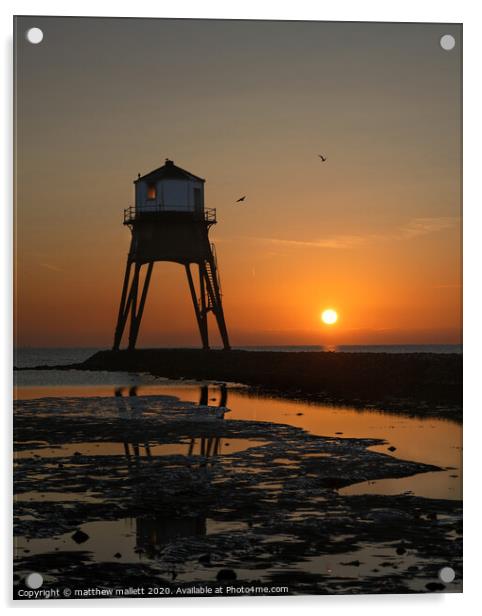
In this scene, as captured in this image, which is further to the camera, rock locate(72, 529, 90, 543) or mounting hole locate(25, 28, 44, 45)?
mounting hole locate(25, 28, 44, 45)

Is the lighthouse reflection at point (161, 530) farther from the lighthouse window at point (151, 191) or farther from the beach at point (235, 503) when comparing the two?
the lighthouse window at point (151, 191)

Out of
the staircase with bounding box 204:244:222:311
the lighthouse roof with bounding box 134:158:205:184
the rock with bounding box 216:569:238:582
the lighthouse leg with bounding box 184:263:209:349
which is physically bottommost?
the rock with bounding box 216:569:238:582

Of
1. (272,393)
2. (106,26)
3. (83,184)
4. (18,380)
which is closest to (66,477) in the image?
(18,380)

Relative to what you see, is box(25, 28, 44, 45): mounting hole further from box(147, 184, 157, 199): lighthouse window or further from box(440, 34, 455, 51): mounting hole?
box(440, 34, 455, 51): mounting hole

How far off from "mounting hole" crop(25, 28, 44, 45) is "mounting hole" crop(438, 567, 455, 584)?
22.3 ft

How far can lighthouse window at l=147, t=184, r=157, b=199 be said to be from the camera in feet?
35.9

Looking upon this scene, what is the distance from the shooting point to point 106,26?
934 centimetres

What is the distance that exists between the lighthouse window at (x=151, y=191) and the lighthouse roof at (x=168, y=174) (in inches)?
3.0

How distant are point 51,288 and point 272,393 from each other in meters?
9.92

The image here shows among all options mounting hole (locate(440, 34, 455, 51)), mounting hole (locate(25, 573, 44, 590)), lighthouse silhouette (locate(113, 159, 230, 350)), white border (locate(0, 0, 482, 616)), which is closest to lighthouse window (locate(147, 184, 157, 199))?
lighthouse silhouette (locate(113, 159, 230, 350))

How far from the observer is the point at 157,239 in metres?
12.8

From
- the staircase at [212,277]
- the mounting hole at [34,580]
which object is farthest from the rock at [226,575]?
the staircase at [212,277]

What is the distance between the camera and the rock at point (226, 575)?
8.25m
